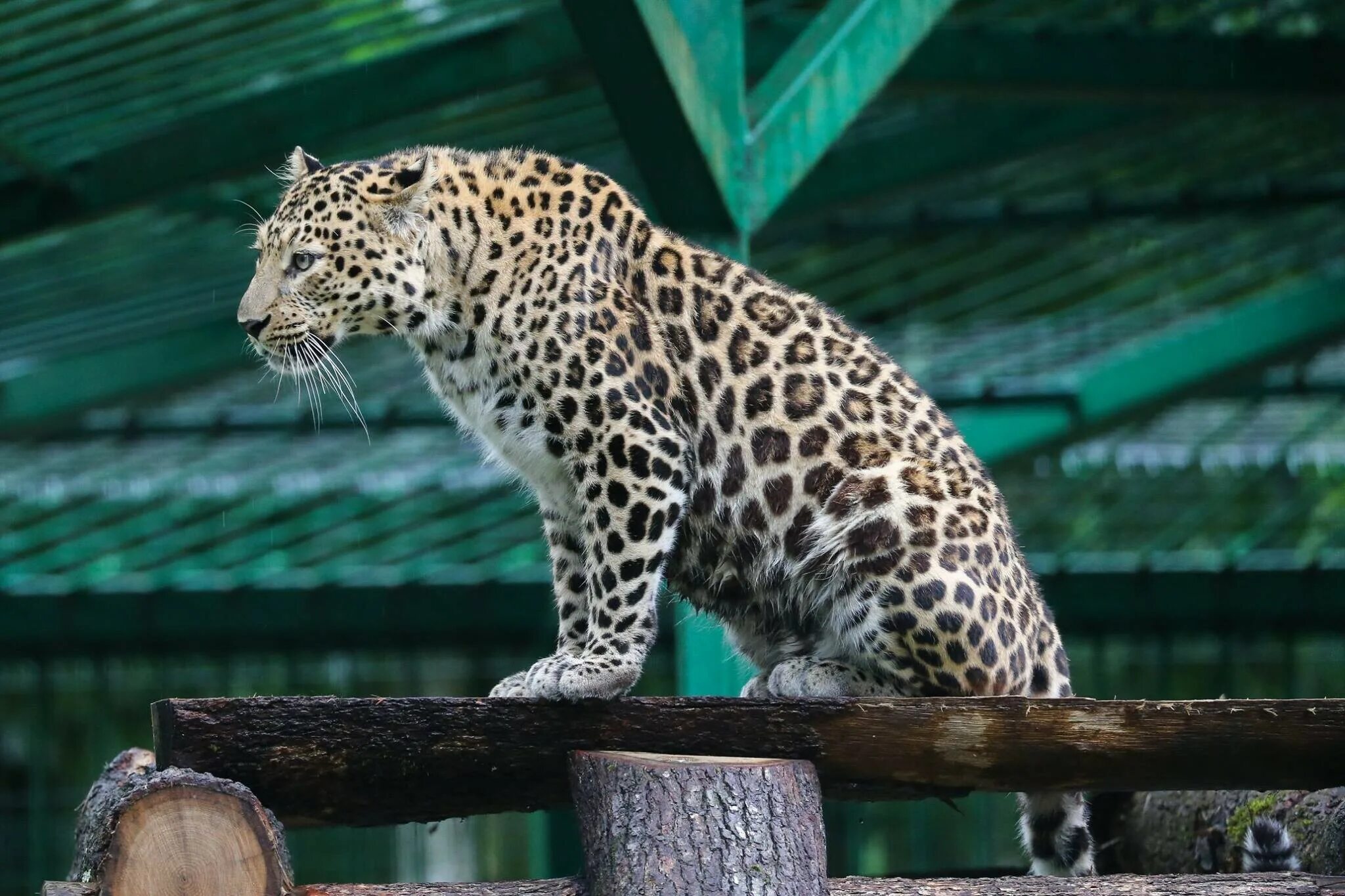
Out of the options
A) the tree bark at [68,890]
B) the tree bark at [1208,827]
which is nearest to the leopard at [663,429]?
the tree bark at [1208,827]

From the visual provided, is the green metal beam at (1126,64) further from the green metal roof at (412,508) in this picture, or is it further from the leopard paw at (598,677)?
the leopard paw at (598,677)

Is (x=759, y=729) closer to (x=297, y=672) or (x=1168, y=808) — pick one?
(x=1168, y=808)

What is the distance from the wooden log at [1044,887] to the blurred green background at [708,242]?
1.76m

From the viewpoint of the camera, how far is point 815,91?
6.97 meters

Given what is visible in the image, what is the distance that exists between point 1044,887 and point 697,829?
1.14 m

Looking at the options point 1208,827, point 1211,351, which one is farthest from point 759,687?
point 1211,351

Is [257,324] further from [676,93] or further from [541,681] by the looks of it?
[676,93]

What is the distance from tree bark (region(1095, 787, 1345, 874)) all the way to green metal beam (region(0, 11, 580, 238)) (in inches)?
153

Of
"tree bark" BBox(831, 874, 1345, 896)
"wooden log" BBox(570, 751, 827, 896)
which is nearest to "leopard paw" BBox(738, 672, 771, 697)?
"tree bark" BBox(831, 874, 1345, 896)

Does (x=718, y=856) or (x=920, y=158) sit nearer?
(x=718, y=856)

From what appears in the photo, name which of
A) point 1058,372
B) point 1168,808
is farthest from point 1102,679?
point 1168,808

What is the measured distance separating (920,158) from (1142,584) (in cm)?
440

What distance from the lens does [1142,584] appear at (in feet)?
41.1

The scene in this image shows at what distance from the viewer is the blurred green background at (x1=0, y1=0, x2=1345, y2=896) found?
766 cm
